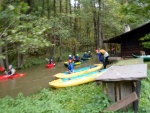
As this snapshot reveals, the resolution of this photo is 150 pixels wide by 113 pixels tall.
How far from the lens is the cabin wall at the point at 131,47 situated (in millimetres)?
19219

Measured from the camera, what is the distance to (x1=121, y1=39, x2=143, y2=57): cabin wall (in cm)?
1922

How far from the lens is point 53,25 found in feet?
72.1

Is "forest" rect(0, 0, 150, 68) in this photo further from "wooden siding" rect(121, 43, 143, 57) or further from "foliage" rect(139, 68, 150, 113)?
"foliage" rect(139, 68, 150, 113)

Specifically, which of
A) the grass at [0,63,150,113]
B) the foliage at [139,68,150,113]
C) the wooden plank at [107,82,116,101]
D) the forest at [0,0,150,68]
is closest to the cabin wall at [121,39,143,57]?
the forest at [0,0,150,68]

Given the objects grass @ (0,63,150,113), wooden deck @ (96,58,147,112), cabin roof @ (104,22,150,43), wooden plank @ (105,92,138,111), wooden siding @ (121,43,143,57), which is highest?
cabin roof @ (104,22,150,43)

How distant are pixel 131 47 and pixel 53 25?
894 centimetres

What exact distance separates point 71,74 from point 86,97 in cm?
612

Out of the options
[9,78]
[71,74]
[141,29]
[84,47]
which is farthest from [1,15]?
[84,47]

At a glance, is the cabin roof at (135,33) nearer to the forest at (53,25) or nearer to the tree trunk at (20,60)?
the forest at (53,25)

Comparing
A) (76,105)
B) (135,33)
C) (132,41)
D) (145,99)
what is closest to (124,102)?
(145,99)

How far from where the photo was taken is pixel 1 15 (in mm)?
5488

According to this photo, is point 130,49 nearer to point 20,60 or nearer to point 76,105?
point 20,60

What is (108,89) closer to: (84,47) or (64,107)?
(64,107)

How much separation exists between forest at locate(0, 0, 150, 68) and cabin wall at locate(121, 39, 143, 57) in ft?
6.88
